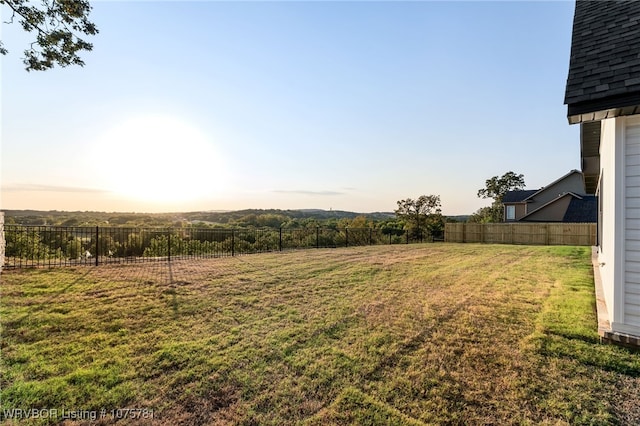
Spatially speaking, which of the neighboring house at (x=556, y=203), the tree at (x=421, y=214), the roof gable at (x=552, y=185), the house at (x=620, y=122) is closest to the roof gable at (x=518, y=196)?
the neighboring house at (x=556, y=203)

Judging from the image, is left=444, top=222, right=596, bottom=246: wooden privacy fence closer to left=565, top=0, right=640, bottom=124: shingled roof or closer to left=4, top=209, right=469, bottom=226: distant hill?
left=4, top=209, right=469, bottom=226: distant hill

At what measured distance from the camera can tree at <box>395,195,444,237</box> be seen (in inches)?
877

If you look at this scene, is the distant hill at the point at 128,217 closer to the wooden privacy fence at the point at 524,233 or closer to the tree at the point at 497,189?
the tree at the point at 497,189

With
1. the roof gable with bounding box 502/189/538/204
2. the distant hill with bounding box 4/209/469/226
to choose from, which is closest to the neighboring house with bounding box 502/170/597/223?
the roof gable with bounding box 502/189/538/204

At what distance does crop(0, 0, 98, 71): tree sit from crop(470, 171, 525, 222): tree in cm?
3457

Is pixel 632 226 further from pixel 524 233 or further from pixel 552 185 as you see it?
pixel 552 185

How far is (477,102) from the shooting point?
10.5 metres

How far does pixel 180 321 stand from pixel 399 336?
A: 281cm

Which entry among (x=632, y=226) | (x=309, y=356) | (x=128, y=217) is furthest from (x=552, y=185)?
(x=128, y=217)

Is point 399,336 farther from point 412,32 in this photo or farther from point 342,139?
point 342,139

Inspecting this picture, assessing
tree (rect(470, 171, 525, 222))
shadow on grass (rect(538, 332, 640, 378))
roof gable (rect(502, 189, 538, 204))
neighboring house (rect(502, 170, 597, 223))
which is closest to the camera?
shadow on grass (rect(538, 332, 640, 378))

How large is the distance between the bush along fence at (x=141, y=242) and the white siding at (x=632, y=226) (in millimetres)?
9853

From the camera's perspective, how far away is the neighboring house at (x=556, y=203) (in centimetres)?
1958

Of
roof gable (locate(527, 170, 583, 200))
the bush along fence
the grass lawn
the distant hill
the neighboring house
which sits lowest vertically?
the grass lawn
